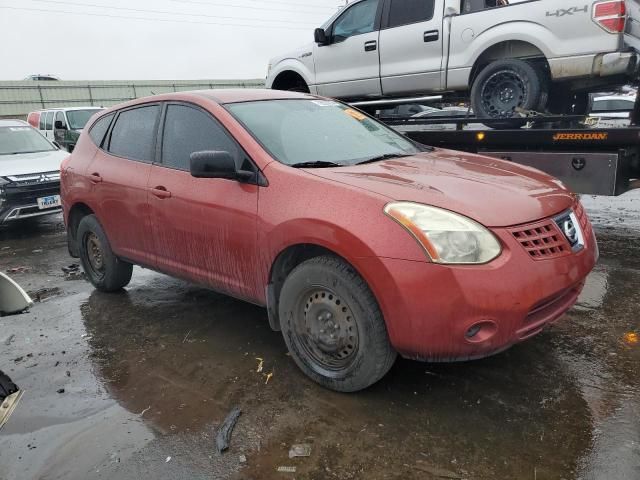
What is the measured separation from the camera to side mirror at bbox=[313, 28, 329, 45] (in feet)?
23.4

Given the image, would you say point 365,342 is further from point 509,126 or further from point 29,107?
point 29,107

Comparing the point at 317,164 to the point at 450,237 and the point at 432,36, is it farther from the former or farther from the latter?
the point at 432,36

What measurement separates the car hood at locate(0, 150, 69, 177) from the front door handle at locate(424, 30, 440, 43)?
5.67 meters

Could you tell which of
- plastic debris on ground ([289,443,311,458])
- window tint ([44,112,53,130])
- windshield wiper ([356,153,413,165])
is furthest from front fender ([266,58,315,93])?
window tint ([44,112,53,130])

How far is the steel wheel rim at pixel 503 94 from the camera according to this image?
5578 mm

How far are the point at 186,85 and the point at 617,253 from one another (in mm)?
31285

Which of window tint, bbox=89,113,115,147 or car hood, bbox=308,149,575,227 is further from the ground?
window tint, bbox=89,113,115,147

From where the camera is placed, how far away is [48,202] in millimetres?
7609

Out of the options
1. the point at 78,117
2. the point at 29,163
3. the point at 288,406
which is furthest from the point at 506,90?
the point at 78,117

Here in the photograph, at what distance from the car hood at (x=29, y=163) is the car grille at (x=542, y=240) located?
7248 mm

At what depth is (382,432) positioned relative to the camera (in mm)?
2582

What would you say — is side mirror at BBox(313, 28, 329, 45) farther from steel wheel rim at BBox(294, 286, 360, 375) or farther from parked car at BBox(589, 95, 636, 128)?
steel wheel rim at BBox(294, 286, 360, 375)

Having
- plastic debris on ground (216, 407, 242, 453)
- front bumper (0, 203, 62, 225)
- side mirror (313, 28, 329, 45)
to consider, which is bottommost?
plastic debris on ground (216, 407, 242, 453)

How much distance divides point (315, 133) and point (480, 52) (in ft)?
10.5
